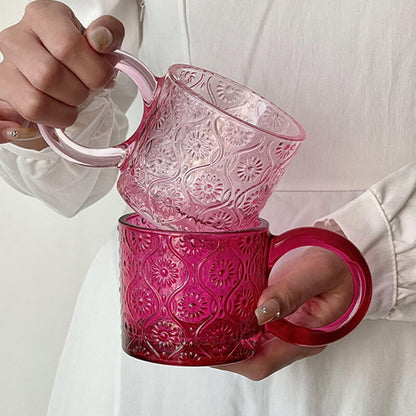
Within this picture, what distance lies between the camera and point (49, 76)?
1.30 ft

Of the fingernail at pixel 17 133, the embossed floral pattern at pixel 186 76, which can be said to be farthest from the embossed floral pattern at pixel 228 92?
the fingernail at pixel 17 133

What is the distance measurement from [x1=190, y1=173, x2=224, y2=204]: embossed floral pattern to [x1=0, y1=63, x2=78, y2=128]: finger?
83mm

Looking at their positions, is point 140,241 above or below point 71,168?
below

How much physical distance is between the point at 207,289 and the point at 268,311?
1.3 inches

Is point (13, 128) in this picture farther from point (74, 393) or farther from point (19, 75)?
point (74, 393)

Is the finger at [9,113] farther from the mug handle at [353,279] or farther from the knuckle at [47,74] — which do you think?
the mug handle at [353,279]

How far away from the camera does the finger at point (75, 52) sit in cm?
38

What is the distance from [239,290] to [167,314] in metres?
0.04

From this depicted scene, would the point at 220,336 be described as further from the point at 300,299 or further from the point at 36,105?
the point at 36,105

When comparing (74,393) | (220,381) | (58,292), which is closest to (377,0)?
(220,381)

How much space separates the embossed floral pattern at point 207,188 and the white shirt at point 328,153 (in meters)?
0.11

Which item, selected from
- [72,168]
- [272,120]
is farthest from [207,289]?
[72,168]

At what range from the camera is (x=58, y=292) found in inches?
38.9

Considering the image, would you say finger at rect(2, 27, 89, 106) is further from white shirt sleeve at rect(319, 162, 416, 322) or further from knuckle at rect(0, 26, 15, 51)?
white shirt sleeve at rect(319, 162, 416, 322)
